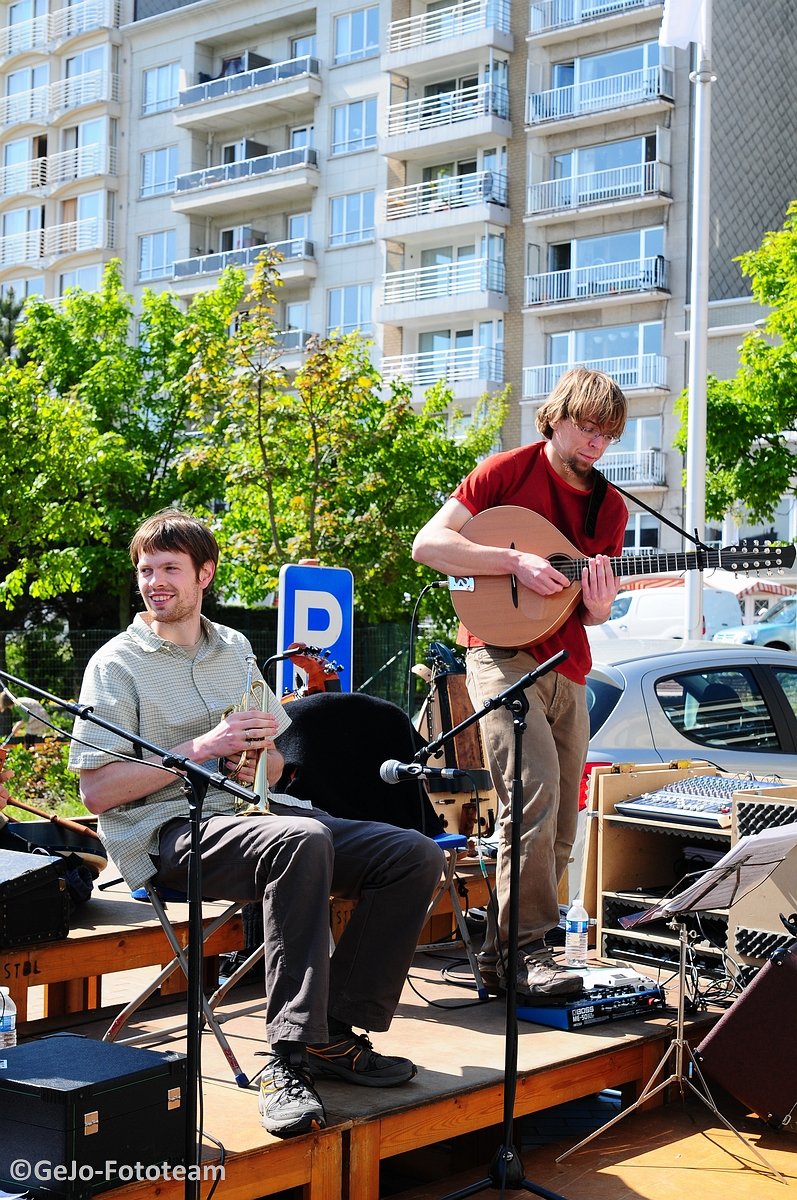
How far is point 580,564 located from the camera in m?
4.86


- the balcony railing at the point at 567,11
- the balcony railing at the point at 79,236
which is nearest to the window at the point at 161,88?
the balcony railing at the point at 79,236

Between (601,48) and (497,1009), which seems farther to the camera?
(601,48)

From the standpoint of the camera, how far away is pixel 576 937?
5543 mm

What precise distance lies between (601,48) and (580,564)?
32483 millimetres

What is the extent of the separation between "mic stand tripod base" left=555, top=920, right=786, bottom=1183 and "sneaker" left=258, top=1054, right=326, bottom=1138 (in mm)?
1088

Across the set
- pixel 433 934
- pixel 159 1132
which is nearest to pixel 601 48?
pixel 433 934

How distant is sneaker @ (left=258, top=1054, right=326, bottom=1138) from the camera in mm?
3578

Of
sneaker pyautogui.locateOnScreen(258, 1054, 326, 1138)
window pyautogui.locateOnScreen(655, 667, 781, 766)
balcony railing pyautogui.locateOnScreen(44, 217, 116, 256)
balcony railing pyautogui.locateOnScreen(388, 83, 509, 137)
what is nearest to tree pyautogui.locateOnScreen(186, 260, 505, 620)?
window pyautogui.locateOnScreen(655, 667, 781, 766)

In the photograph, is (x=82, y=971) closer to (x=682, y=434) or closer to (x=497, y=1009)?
(x=497, y=1009)

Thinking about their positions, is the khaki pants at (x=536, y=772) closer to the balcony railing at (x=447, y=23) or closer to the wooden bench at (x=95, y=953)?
the wooden bench at (x=95, y=953)

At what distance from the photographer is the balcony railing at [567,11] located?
33.6 m

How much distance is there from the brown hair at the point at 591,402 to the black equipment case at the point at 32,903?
224 centimetres

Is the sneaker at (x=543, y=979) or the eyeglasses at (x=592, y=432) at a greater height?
the eyeglasses at (x=592, y=432)

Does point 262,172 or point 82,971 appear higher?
point 262,172
